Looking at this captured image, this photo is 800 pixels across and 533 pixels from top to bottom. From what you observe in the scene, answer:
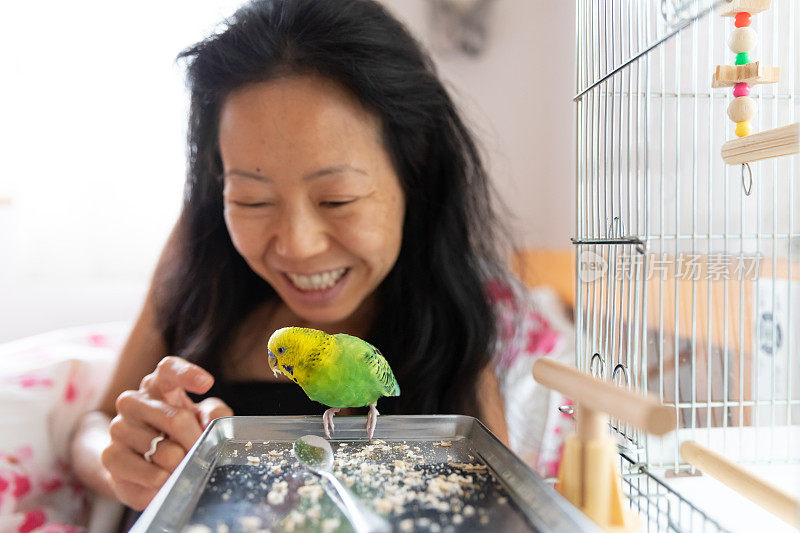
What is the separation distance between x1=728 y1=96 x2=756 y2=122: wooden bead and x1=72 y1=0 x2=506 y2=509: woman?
1.77 ft

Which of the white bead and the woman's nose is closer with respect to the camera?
the white bead

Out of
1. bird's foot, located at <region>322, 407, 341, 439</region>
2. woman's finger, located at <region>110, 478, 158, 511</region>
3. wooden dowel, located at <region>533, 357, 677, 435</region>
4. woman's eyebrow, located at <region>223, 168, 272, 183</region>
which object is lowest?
woman's finger, located at <region>110, 478, 158, 511</region>

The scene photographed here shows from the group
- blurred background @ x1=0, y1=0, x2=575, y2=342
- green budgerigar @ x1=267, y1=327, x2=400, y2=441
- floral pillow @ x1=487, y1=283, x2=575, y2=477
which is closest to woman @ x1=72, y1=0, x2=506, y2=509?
floral pillow @ x1=487, y1=283, x2=575, y2=477

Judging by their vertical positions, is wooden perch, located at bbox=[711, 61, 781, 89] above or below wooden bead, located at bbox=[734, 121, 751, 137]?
above

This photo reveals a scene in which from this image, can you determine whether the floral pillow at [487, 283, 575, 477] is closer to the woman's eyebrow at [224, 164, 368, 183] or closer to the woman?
the woman

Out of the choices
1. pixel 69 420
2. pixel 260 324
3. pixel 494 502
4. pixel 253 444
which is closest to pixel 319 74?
pixel 260 324

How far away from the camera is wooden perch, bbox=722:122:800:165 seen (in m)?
0.52

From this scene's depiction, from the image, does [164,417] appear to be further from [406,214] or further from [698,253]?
[698,253]

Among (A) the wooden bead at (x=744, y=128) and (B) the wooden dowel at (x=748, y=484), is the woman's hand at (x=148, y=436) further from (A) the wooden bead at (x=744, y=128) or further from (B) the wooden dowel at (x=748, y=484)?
(A) the wooden bead at (x=744, y=128)

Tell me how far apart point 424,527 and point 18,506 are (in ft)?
3.45

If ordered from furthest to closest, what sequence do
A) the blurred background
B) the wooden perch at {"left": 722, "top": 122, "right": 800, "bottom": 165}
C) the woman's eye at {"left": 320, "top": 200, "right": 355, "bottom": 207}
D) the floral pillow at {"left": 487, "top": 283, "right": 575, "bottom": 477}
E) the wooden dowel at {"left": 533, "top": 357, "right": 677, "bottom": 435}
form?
1. the blurred background
2. the floral pillow at {"left": 487, "top": 283, "right": 575, "bottom": 477}
3. the woman's eye at {"left": 320, "top": 200, "right": 355, "bottom": 207}
4. the wooden perch at {"left": 722, "top": 122, "right": 800, "bottom": 165}
5. the wooden dowel at {"left": 533, "top": 357, "right": 677, "bottom": 435}

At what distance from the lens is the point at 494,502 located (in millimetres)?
474

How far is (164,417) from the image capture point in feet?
2.92

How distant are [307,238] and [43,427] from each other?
0.73 meters
